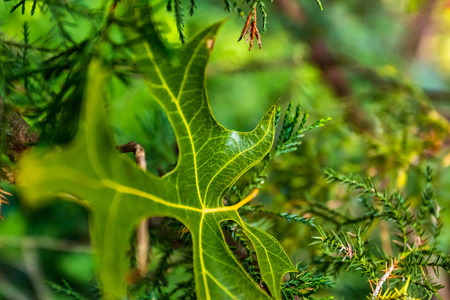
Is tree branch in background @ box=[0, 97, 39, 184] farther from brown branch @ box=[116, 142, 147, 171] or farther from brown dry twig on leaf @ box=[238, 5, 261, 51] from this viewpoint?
brown dry twig on leaf @ box=[238, 5, 261, 51]

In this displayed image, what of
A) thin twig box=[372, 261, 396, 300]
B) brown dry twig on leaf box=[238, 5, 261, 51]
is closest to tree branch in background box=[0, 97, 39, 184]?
brown dry twig on leaf box=[238, 5, 261, 51]

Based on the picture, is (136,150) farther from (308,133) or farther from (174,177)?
(308,133)

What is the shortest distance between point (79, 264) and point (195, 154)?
100cm

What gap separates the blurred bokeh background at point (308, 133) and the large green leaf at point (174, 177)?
0.07 metres

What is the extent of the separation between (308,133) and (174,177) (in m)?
0.78

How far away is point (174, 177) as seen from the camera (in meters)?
0.32

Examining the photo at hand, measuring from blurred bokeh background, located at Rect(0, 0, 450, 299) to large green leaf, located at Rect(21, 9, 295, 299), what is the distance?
0.07 m

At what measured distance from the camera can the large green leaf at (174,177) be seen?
228mm

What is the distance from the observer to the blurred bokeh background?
706 millimetres

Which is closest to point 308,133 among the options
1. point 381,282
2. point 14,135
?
point 381,282

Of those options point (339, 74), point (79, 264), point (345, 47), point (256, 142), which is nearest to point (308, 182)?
point (256, 142)

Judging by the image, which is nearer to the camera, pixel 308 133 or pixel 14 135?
pixel 14 135

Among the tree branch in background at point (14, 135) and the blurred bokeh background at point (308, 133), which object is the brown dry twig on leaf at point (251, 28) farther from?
the tree branch in background at point (14, 135)

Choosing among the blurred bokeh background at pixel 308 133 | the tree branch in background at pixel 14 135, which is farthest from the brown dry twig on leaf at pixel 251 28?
the tree branch in background at pixel 14 135
